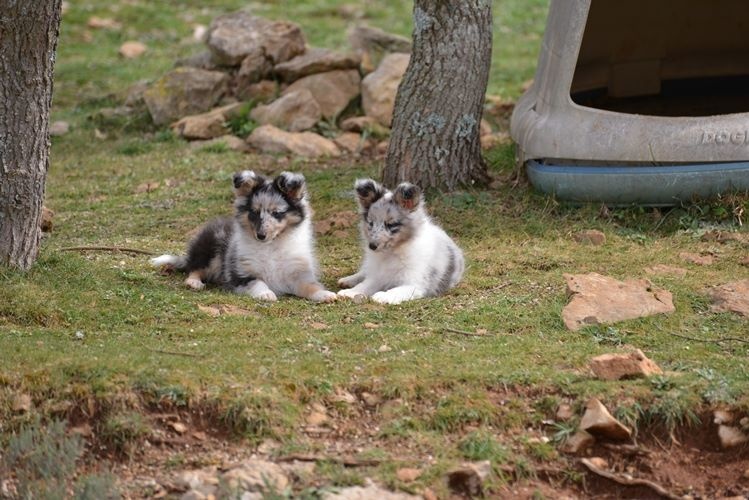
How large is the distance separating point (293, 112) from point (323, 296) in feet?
17.2

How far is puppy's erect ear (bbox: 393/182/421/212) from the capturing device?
8.53 metres

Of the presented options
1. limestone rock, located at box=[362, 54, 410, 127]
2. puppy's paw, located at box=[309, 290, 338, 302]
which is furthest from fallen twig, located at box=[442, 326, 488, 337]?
limestone rock, located at box=[362, 54, 410, 127]

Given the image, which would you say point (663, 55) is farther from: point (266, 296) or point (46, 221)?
point (46, 221)

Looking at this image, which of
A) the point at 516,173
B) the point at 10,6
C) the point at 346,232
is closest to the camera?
the point at 10,6

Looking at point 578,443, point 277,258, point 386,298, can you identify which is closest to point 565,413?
point 578,443

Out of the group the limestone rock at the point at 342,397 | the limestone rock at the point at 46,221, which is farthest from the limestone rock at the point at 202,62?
the limestone rock at the point at 342,397

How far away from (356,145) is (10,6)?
5.47 meters

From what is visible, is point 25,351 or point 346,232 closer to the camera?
point 25,351

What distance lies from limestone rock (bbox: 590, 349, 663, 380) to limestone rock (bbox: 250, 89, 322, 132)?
22.8 ft

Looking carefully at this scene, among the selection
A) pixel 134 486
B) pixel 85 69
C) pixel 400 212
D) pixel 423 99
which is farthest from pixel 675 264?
pixel 85 69

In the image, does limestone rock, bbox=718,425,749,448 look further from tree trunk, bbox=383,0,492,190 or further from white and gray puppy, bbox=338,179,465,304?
tree trunk, bbox=383,0,492,190

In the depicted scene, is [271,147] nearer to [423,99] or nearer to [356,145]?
[356,145]

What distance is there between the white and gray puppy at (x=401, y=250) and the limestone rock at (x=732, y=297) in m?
1.76

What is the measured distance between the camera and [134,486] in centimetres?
584
